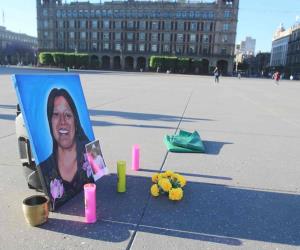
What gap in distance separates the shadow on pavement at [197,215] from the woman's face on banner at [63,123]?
0.75 meters

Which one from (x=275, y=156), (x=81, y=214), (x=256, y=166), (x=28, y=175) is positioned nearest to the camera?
(x=81, y=214)

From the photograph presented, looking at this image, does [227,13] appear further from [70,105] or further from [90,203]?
[90,203]

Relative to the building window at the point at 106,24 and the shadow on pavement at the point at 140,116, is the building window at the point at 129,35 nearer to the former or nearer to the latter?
the building window at the point at 106,24

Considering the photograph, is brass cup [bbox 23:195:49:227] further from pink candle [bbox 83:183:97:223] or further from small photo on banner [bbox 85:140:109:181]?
small photo on banner [bbox 85:140:109:181]

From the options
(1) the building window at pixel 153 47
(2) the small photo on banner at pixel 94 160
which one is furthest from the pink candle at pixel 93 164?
(1) the building window at pixel 153 47

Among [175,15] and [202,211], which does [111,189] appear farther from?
[175,15]

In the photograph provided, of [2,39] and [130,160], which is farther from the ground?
[2,39]

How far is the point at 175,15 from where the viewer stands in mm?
96875

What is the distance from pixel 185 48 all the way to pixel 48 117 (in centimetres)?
9711

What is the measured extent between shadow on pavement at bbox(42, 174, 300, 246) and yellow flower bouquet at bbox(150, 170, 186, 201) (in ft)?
0.29

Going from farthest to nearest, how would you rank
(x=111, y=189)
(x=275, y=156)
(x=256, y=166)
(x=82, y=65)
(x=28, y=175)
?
(x=82, y=65), (x=275, y=156), (x=256, y=166), (x=111, y=189), (x=28, y=175)

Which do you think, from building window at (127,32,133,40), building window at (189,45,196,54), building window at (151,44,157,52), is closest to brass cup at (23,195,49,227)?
building window at (189,45,196,54)

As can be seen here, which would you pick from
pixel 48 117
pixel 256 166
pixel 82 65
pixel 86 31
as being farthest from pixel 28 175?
pixel 86 31

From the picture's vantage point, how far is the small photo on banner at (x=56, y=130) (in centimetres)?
355
